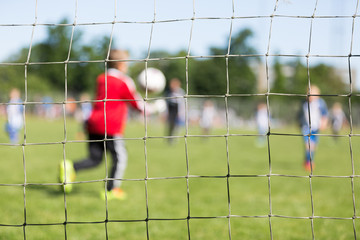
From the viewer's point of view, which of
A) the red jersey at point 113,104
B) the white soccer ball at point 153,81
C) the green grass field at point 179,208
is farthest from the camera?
the white soccer ball at point 153,81

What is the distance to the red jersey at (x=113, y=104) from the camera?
14.4 ft

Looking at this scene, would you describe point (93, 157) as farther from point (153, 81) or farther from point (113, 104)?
point (153, 81)

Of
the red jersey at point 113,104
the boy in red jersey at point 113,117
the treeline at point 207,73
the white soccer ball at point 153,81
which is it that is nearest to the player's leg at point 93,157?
the boy in red jersey at point 113,117

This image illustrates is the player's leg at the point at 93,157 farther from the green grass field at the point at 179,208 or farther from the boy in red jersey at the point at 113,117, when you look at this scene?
the green grass field at the point at 179,208

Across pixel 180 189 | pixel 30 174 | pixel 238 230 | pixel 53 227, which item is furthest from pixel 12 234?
pixel 30 174

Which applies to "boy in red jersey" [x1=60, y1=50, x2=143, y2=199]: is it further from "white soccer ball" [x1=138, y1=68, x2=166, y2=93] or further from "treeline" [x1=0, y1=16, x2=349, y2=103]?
"treeline" [x1=0, y1=16, x2=349, y2=103]

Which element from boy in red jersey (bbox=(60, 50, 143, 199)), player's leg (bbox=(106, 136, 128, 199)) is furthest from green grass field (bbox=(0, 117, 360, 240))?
boy in red jersey (bbox=(60, 50, 143, 199))

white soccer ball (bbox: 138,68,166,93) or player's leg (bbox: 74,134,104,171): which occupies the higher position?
white soccer ball (bbox: 138,68,166,93)

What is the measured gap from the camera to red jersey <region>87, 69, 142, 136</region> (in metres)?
4.40

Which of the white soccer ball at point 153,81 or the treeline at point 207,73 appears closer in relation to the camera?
the white soccer ball at point 153,81

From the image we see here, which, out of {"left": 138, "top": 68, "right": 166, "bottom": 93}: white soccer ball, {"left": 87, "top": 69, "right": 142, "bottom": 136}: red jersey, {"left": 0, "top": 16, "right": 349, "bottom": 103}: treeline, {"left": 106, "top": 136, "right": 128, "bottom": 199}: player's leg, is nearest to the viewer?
{"left": 87, "top": 69, "right": 142, "bottom": 136}: red jersey

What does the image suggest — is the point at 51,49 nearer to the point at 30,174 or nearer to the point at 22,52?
the point at 22,52

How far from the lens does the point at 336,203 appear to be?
447cm

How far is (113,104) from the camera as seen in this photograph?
14.6 ft
